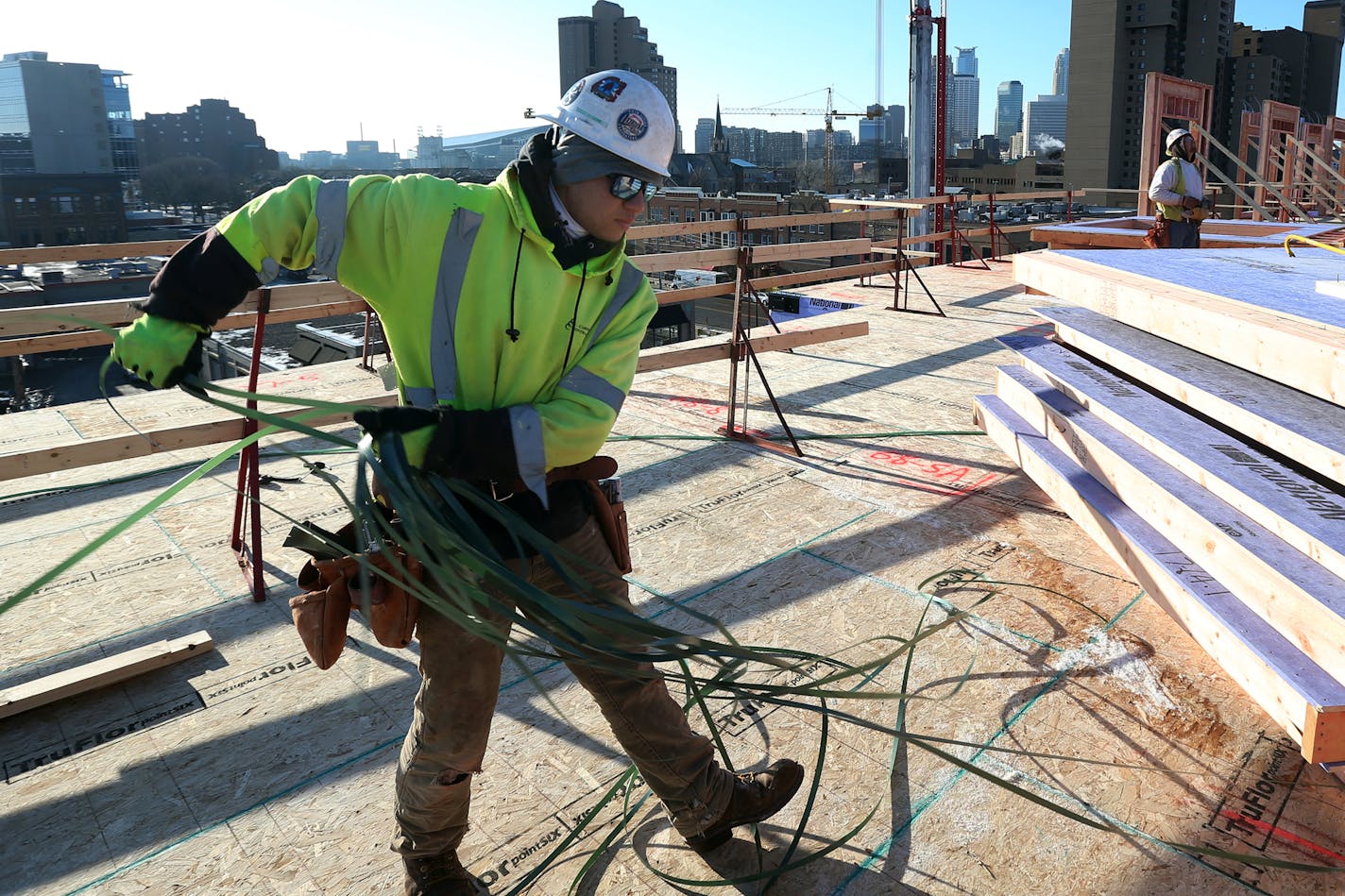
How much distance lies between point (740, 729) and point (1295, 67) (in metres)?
95.6

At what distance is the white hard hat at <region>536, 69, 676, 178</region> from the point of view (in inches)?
83.8

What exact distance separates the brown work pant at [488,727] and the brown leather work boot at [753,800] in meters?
0.04

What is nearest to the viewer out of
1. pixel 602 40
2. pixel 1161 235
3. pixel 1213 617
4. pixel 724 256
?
pixel 1213 617

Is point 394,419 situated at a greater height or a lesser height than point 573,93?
lesser

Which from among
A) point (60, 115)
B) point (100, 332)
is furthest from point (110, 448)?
point (60, 115)

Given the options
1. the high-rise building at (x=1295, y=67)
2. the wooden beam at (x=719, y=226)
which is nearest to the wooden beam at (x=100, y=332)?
the wooden beam at (x=719, y=226)

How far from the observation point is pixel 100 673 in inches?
129

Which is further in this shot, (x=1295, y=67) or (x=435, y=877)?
(x=1295, y=67)

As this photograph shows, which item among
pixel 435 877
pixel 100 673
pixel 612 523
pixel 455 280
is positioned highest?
pixel 455 280

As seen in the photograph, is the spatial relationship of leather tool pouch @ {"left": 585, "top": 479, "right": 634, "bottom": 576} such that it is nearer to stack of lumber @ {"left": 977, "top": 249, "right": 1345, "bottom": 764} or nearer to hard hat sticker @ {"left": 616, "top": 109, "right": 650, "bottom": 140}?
hard hat sticker @ {"left": 616, "top": 109, "right": 650, "bottom": 140}

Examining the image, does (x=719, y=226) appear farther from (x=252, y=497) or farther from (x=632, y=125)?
(x=632, y=125)

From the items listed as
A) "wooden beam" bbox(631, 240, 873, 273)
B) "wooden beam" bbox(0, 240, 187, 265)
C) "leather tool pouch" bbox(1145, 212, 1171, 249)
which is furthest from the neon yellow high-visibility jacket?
"leather tool pouch" bbox(1145, 212, 1171, 249)

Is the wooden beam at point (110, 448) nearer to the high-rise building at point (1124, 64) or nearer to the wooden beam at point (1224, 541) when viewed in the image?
the wooden beam at point (1224, 541)

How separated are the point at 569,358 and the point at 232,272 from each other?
0.80 m
